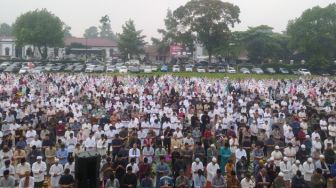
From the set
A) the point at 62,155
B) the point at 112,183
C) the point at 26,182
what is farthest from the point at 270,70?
the point at 26,182

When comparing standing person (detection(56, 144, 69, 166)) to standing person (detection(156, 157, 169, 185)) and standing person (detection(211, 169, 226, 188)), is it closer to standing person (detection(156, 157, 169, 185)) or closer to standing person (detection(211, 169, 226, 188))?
standing person (detection(156, 157, 169, 185))

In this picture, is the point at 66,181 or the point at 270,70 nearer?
the point at 66,181

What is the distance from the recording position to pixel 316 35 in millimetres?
54281

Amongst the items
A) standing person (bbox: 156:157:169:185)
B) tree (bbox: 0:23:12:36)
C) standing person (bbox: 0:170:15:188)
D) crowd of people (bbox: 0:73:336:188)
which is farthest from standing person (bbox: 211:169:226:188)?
tree (bbox: 0:23:12:36)

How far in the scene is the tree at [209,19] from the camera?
5716cm

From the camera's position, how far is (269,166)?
1109 cm

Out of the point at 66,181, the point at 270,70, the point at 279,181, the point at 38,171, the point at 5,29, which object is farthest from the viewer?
the point at 5,29

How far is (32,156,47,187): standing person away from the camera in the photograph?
1082 centimetres

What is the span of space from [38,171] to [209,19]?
4861 centimetres

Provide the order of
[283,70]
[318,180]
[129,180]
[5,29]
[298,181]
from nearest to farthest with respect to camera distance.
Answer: [129,180] → [298,181] → [318,180] → [283,70] → [5,29]

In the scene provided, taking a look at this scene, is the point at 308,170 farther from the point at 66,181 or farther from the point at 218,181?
the point at 66,181

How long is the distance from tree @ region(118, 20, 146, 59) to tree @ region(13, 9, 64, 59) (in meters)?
9.17

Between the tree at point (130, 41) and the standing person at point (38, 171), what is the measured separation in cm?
5340

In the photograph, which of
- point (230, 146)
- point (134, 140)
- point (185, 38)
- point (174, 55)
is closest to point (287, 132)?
point (230, 146)
